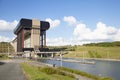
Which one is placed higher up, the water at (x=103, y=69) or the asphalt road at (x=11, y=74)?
the asphalt road at (x=11, y=74)

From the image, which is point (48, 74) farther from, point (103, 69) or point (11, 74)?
point (103, 69)

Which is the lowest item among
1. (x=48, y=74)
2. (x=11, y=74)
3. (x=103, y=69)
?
(x=103, y=69)

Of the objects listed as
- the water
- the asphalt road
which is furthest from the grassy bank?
the water

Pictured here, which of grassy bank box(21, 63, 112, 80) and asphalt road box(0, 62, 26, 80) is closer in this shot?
grassy bank box(21, 63, 112, 80)

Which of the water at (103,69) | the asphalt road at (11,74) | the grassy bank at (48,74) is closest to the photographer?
the grassy bank at (48,74)

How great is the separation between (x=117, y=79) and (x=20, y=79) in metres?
39.3

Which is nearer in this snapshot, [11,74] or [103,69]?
[11,74]

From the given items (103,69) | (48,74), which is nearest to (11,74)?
(48,74)

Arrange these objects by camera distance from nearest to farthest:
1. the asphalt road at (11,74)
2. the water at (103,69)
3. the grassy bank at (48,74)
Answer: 1. the grassy bank at (48,74)
2. the asphalt road at (11,74)
3. the water at (103,69)

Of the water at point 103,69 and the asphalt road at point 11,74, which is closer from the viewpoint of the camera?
the asphalt road at point 11,74

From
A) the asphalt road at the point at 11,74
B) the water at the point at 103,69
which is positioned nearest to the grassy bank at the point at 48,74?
the asphalt road at the point at 11,74

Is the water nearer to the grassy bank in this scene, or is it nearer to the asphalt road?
the grassy bank

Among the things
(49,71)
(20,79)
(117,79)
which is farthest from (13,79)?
(117,79)

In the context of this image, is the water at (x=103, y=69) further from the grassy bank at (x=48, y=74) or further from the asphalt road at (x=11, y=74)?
the asphalt road at (x=11, y=74)
